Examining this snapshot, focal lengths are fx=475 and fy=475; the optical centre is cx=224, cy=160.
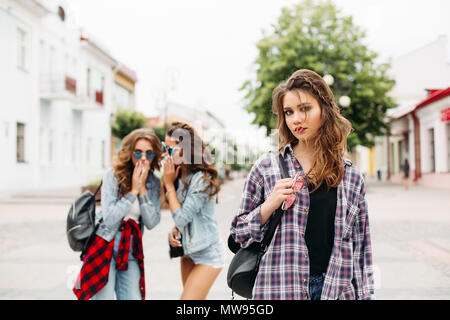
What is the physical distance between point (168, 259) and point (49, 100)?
59.7 ft

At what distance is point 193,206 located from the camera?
3.02 meters

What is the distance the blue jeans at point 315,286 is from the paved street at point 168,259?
1.04ft

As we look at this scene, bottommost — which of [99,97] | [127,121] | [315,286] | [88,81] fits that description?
[315,286]

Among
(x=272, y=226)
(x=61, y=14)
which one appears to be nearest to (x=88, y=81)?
(x=61, y=14)

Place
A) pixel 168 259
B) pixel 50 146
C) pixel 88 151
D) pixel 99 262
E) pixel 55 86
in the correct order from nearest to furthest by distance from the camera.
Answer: pixel 99 262, pixel 168 259, pixel 55 86, pixel 50 146, pixel 88 151

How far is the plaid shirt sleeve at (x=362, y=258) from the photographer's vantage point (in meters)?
1.77

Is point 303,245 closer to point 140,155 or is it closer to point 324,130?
point 324,130

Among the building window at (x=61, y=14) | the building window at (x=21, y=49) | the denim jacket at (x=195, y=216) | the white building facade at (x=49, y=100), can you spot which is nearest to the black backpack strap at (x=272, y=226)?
the denim jacket at (x=195, y=216)

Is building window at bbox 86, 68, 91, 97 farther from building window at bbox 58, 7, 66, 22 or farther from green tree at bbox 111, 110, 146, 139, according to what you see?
building window at bbox 58, 7, 66, 22

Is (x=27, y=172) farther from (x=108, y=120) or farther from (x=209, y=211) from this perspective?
(x=209, y=211)

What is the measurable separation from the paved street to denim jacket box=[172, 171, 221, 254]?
0.75 meters

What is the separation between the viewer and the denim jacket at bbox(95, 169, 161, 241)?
9.57ft

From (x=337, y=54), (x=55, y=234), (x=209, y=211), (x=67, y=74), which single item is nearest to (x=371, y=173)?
(x=337, y=54)

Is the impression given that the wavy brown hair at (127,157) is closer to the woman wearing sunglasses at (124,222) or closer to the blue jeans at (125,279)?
the woman wearing sunglasses at (124,222)
